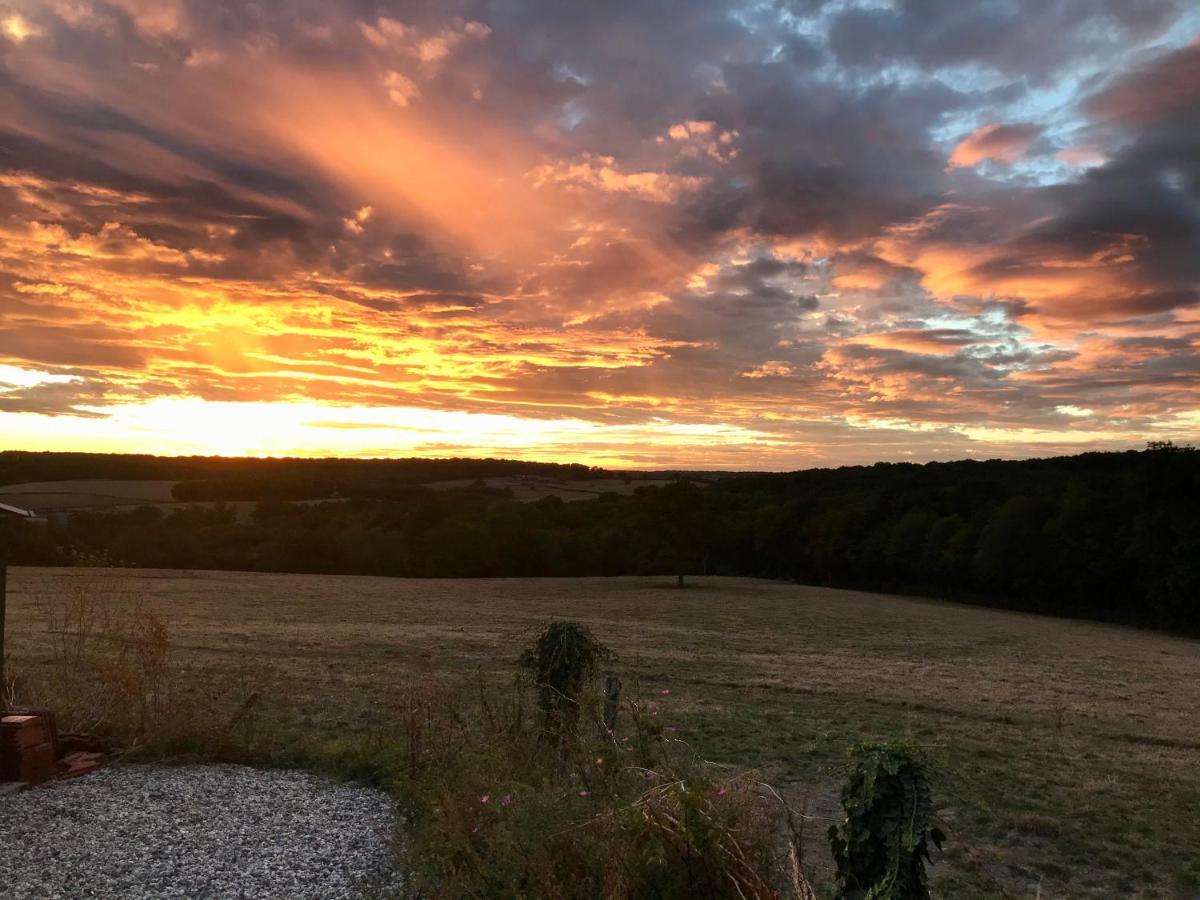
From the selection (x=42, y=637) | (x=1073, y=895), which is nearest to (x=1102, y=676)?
(x=1073, y=895)

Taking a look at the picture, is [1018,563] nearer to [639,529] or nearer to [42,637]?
[639,529]

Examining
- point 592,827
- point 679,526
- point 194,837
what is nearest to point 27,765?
point 194,837

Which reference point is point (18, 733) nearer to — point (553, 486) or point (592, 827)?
point (592, 827)

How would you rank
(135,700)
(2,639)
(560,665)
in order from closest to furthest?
1. (2,639)
2. (560,665)
3. (135,700)

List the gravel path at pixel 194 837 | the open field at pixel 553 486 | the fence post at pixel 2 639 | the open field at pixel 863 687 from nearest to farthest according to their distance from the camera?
the gravel path at pixel 194 837 < the fence post at pixel 2 639 < the open field at pixel 863 687 < the open field at pixel 553 486

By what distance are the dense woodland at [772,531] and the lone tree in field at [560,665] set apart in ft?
156

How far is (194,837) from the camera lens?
666 cm

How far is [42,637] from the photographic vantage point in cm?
2128

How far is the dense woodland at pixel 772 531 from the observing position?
49.0 meters

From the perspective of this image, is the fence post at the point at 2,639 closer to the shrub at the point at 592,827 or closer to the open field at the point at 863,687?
the open field at the point at 863,687

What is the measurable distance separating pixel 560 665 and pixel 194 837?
3552 mm

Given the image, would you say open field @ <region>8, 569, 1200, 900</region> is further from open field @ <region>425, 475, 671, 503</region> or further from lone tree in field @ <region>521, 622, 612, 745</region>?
open field @ <region>425, 475, 671, 503</region>

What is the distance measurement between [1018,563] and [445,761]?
2198 inches

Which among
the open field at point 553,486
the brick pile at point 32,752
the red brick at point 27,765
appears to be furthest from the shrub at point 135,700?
the open field at point 553,486
